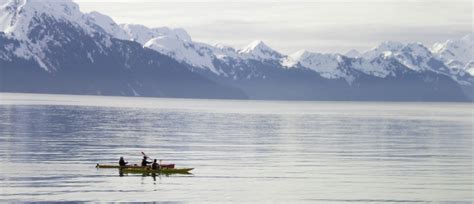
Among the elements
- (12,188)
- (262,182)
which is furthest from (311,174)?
(12,188)

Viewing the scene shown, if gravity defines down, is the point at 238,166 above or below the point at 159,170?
below

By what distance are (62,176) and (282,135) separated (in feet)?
270

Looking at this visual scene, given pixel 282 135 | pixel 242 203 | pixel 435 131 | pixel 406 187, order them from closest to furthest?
pixel 242 203 → pixel 406 187 → pixel 282 135 → pixel 435 131

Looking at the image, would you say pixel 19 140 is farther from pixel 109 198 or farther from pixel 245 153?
pixel 109 198

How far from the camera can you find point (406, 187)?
81625 millimetres

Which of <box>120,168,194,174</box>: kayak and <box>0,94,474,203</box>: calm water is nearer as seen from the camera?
<box>0,94,474,203</box>: calm water

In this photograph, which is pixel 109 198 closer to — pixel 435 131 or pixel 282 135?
pixel 282 135

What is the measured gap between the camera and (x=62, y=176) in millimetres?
84750

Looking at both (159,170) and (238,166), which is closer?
(159,170)

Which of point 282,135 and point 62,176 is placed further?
point 282,135

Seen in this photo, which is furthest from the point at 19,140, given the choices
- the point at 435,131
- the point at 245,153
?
the point at 435,131


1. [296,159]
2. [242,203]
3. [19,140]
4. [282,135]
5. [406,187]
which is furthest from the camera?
[282,135]

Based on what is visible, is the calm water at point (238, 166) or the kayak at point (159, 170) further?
the kayak at point (159, 170)

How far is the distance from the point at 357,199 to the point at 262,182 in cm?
1316
